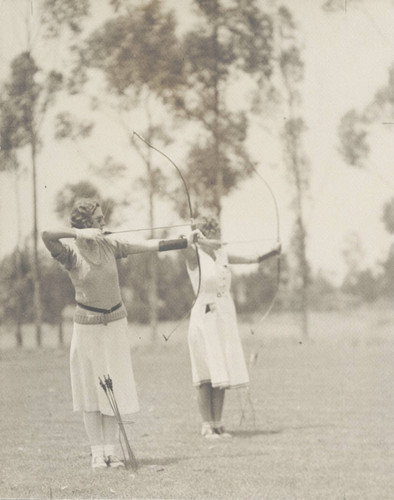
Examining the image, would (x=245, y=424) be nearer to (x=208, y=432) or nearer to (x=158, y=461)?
(x=208, y=432)

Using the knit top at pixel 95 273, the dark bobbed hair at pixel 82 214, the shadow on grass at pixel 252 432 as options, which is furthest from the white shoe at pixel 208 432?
the dark bobbed hair at pixel 82 214

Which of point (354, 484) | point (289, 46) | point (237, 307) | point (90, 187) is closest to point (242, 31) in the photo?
point (289, 46)

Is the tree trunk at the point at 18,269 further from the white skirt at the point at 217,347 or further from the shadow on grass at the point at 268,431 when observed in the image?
the shadow on grass at the point at 268,431

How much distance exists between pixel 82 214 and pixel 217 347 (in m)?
1.07

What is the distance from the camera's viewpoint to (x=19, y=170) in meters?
5.02

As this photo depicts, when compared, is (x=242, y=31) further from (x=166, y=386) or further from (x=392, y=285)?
(x=166, y=386)

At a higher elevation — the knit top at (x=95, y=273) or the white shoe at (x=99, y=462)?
the knit top at (x=95, y=273)

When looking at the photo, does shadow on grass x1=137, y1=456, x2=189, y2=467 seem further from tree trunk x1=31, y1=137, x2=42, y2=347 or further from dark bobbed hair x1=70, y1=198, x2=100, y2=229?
dark bobbed hair x1=70, y1=198, x2=100, y2=229

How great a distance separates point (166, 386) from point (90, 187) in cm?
108

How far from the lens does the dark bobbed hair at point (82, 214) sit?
449 centimetres

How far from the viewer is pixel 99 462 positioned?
459cm

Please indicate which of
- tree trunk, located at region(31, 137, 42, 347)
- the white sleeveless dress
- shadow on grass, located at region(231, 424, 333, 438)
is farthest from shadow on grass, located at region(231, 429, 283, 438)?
tree trunk, located at region(31, 137, 42, 347)

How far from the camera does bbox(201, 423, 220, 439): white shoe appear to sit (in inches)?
193

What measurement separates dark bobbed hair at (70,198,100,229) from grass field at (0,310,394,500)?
2.05ft
